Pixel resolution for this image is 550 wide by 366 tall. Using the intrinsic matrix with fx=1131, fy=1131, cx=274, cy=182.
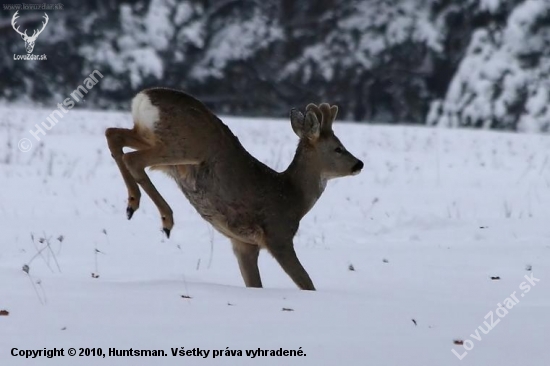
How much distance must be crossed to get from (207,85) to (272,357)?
32.7 m

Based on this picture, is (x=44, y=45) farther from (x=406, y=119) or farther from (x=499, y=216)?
(x=499, y=216)

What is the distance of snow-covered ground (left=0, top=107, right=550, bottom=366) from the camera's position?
4.69 meters

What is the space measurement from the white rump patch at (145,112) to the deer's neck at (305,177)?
103 cm

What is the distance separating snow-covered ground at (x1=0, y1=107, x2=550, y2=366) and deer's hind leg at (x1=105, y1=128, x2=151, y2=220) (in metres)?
0.49

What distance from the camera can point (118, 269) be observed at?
7770 millimetres

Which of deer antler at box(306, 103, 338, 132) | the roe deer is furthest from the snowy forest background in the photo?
the roe deer

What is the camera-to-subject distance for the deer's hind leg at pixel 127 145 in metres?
6.40

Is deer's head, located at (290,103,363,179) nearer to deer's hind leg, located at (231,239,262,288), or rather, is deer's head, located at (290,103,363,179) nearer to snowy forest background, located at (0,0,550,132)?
deer's hind leg, located at (231,239,262,288)

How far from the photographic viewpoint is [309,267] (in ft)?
27.1

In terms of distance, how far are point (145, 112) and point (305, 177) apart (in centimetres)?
120

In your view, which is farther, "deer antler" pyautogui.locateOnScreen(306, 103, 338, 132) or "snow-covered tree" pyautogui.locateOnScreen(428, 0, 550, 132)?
"snow-covered tree" pyautogui.locateOnScreen(428, 0, 550, 132)

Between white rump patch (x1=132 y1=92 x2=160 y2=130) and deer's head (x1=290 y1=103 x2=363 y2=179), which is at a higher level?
deer's head (x1=290 y1=103 x2=363 y2=179)

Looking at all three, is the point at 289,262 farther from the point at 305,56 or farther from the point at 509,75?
the point at 305,56

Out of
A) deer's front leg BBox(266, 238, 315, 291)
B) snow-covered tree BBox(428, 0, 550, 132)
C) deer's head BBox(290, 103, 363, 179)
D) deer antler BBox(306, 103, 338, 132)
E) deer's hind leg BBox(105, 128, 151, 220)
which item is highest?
snow-covered tree BBox(428, 0, 550, 132)
